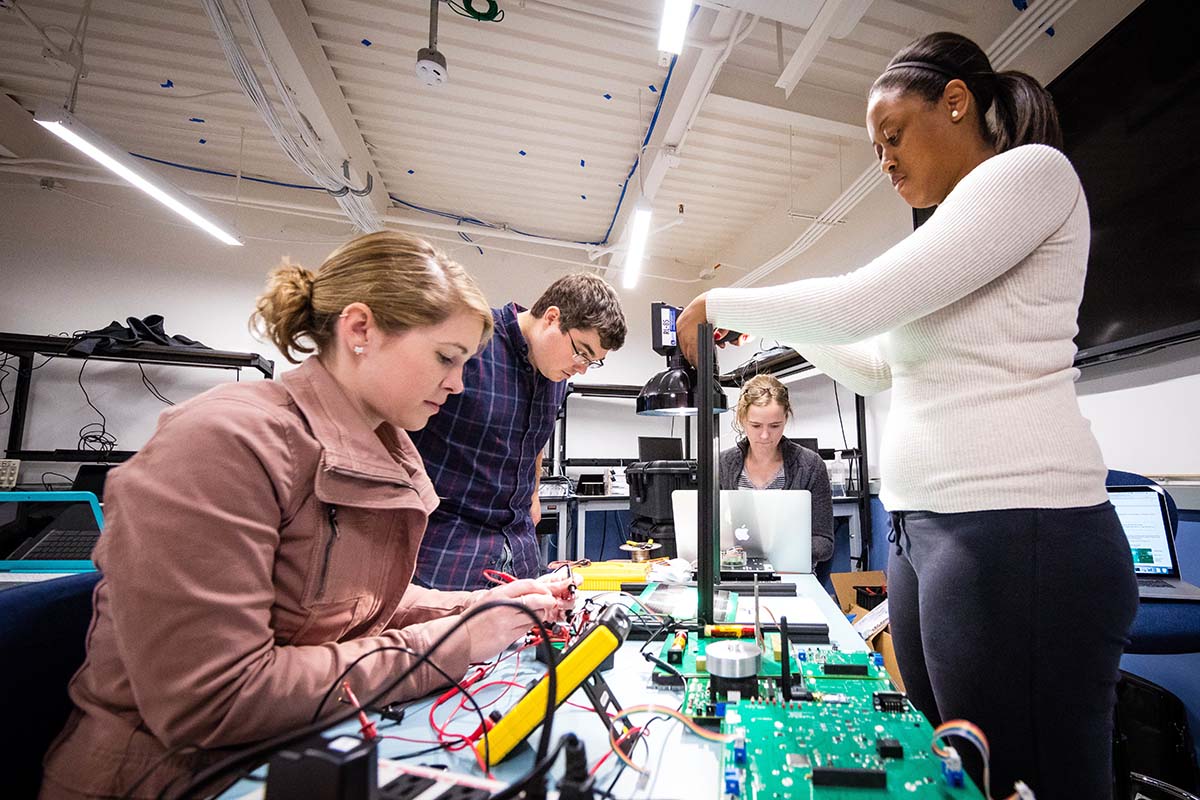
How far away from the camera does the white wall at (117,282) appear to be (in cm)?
429

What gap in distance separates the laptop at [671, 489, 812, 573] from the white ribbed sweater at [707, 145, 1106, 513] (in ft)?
2.67

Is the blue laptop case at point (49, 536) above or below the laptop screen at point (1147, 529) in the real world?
below

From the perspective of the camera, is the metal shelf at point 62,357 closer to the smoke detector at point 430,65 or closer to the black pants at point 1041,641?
the smoke detector at point 430,65

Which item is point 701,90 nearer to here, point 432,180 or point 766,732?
point 432,180

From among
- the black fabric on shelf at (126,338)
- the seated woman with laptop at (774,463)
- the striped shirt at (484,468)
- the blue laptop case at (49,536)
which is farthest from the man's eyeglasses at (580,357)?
the black fabric on shelf at (126,338)

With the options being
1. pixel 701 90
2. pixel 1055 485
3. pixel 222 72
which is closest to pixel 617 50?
pixel 701 90

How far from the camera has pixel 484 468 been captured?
55.7 inches

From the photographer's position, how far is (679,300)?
624cm

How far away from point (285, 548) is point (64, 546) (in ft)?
5.99

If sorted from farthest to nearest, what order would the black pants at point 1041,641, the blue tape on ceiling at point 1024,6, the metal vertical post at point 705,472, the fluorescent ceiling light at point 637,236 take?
the fluorescent ceiling light at point 637,236 → the blue tape on ceiling at point 1024,6 → the metal vertical post at point 705,472 → the black pants at point 1041,641

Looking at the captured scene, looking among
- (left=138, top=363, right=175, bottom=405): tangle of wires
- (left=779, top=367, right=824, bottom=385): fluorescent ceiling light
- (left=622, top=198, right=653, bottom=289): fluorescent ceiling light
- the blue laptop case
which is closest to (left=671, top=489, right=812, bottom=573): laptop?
the blue laptop case

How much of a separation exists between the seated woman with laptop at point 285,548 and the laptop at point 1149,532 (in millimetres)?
1735

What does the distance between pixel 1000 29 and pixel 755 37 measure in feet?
3.79

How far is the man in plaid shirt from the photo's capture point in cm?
135
